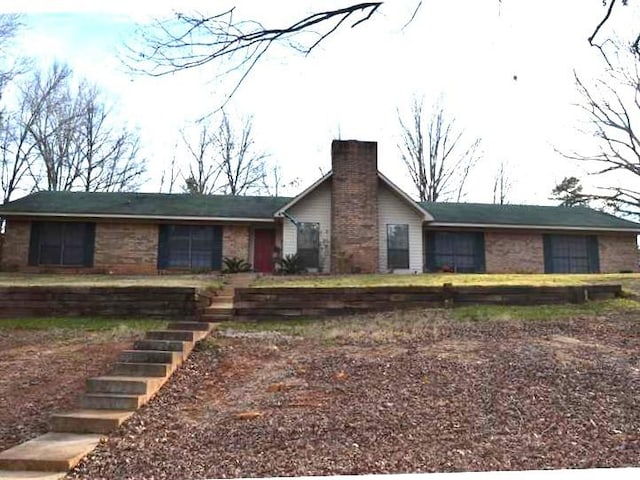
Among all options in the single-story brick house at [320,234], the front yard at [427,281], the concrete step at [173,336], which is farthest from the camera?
the single-story brick house at [320,234]

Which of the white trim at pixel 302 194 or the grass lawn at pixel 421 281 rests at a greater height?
the white trim at pixel 302 194

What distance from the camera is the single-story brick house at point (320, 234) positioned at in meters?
18.4

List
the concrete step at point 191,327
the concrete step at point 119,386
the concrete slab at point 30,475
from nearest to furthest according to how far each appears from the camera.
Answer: the concrete slab at point 30,475 → the concrete step at point 119,386 → the concrete step at point 191,327

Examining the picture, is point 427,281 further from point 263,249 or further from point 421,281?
point 263,249

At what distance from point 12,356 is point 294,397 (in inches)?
186

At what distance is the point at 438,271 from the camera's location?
2042 centimetres

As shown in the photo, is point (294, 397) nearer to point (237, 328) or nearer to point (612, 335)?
point (237, 328)

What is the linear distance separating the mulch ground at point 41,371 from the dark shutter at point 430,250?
14.0m

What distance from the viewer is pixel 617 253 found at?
22172 mm

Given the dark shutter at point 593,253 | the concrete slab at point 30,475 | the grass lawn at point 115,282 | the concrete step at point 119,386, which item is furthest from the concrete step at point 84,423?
the dark shutter at point 593,253

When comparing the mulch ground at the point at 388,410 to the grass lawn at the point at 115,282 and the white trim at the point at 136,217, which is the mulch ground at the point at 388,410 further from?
the white trim at the point at 136,217

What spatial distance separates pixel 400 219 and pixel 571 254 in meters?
7.87

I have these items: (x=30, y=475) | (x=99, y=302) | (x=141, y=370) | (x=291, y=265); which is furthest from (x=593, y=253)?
(x=30, y=475)

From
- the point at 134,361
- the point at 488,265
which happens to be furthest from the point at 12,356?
the point at 488,265
